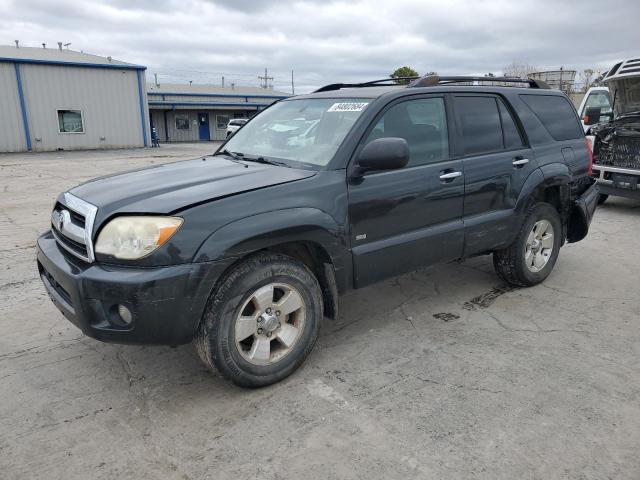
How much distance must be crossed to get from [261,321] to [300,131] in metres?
1.51

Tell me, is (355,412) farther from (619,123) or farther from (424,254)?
(619,123)

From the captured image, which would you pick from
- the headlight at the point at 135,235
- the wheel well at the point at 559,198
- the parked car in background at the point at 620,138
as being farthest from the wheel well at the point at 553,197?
the parked car in background at the point at 620,138

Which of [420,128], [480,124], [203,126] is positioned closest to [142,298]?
[420,128]

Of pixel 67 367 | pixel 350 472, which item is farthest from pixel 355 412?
pixel 67 367

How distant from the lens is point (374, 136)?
3.40m

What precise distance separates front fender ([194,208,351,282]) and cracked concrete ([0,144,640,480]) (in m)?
0.80

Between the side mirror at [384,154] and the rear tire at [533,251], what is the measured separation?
1.86 metres

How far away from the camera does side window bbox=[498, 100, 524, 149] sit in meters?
4.24

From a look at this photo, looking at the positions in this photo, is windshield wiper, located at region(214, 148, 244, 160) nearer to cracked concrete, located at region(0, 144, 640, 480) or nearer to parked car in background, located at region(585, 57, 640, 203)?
cracked concrete, located at region(0, 144, 640, 480)

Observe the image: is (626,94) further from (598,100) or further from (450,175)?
(450,175)

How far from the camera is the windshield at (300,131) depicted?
3395mm

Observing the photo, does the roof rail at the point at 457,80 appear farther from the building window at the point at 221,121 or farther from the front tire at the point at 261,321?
the building window at the point at 221,121

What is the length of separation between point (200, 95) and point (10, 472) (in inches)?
1590

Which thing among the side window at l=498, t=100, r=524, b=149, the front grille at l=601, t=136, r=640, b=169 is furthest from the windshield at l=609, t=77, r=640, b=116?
the side window at l=498, t=100, r=524, b=149
